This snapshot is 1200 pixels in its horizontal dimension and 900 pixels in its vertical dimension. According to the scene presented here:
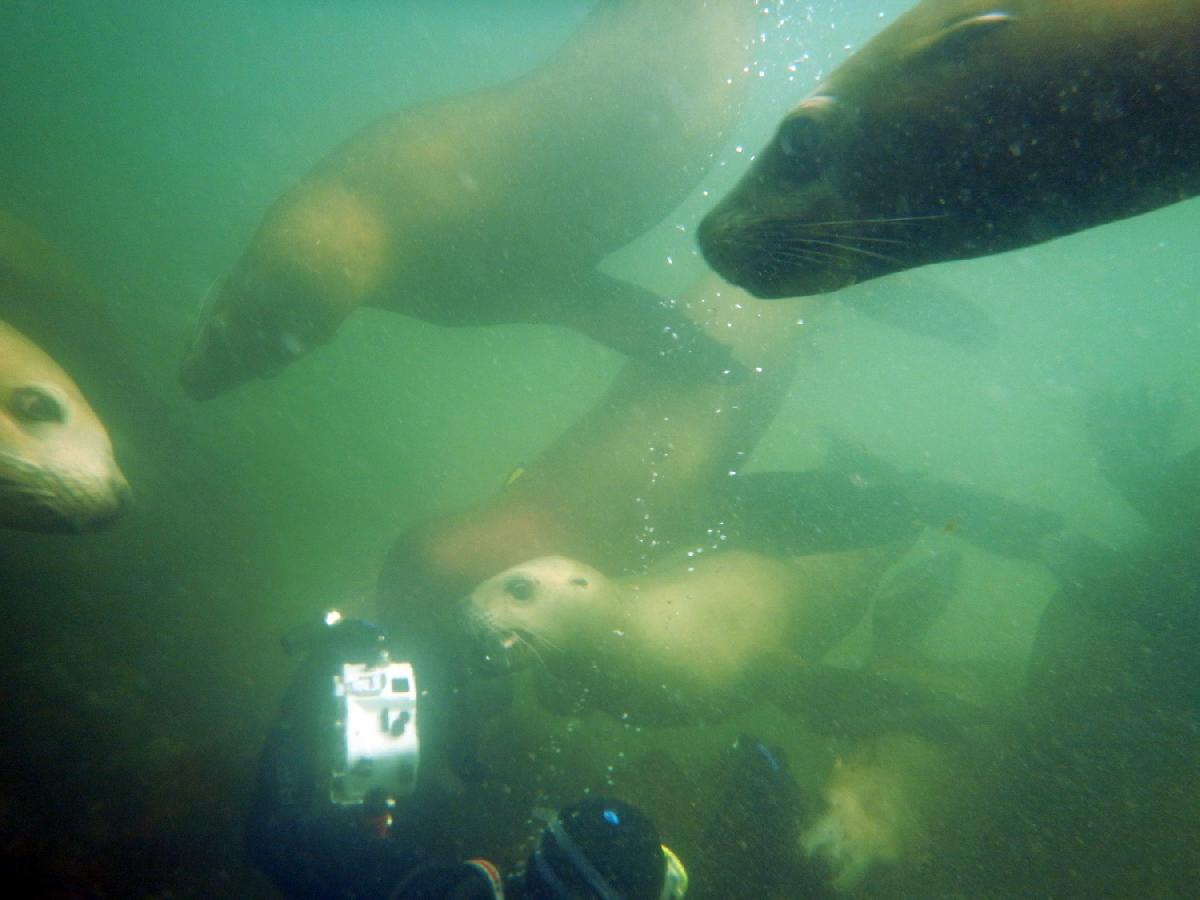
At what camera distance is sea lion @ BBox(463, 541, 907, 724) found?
460 centimetres

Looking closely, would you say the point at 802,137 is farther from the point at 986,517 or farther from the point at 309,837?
the point at 986,517

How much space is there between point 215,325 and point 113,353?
2514 millimetres

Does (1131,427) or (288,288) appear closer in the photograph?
(288,288)

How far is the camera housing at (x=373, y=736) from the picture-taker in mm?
2898

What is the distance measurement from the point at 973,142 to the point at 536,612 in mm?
3795

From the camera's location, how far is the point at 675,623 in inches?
213

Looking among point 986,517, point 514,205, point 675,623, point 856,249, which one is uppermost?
point 856,249

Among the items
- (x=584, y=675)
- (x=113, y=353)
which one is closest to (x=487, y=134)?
(x=113, y=353)

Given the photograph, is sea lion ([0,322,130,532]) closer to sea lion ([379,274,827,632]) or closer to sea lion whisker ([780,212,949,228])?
sea lion ([379,274,827,632])

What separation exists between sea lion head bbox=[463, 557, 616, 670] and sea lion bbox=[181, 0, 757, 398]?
227cm

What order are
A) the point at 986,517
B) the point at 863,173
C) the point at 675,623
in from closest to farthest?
the point at 863,173
the point at 675,623
the point at 986,517

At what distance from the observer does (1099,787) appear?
4.34m

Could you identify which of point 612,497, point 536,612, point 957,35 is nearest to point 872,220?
point 957,35

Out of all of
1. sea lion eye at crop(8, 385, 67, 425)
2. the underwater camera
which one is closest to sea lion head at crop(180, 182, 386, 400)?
sea lion eye at crop(8, 385, 67, 425)
